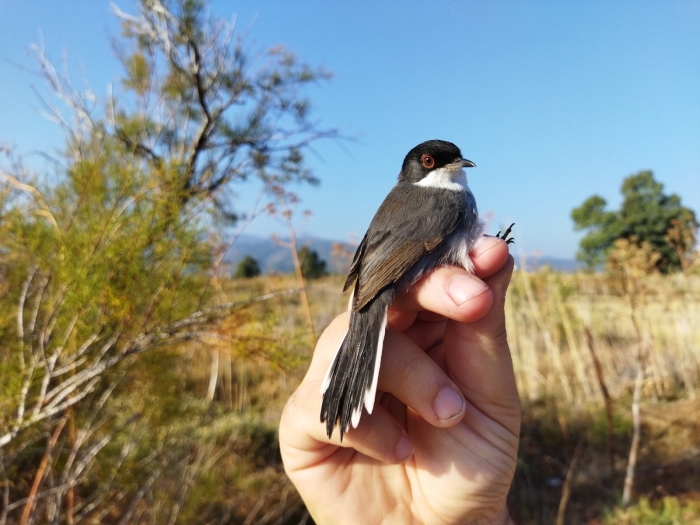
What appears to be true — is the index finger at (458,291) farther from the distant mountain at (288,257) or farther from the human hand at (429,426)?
the distant mountain at (288,257)

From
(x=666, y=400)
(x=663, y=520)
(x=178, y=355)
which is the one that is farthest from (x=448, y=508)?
(x=666, y=400)

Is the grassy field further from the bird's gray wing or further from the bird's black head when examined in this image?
the bird's black head

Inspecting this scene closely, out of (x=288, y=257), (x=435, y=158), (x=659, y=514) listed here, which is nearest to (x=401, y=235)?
(x=435, y=158)

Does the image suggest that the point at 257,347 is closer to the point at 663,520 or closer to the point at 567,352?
the point at 663,520

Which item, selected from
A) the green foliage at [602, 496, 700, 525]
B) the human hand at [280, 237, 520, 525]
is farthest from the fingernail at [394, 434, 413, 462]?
the green foliage at [602, 496, 700, 525]

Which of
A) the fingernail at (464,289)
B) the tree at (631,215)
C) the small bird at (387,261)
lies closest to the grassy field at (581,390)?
the small bird at (387,261)

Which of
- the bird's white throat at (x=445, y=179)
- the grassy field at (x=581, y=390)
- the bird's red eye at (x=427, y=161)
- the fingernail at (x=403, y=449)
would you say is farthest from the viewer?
the grassy field at (x=581, y=390)
